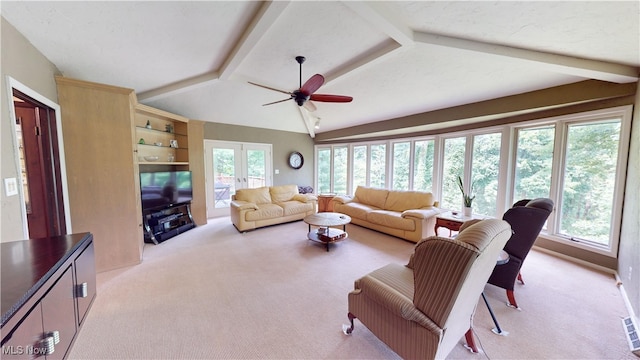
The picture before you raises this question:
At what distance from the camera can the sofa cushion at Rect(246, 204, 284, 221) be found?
424cm

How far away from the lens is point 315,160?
7266 millimetres

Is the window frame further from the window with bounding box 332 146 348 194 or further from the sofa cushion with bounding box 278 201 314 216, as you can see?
the window with bounding box 332 146 348 194

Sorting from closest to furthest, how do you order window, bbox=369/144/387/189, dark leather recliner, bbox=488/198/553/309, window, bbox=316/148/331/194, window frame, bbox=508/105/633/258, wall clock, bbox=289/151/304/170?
dark leather recliner, bbox=488/198/553/309, window frame, bbox=508/105/633/258, window, bbox=369/144/387/189, wall clock, bbox=289/151/304/170, window, bbox=316/148/331/194

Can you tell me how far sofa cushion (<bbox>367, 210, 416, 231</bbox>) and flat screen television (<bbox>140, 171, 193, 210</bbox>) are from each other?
12.1 feet

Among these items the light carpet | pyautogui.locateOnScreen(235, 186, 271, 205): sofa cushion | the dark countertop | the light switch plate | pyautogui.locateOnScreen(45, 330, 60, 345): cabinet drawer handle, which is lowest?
the light carpet

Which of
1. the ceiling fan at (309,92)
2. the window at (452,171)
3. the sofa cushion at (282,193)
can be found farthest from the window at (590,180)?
the sofa cushion at (282,193)

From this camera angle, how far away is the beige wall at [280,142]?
5363 millimetres

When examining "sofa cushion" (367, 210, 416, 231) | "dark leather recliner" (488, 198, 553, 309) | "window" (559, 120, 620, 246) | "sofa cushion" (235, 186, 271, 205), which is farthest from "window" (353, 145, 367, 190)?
"dark leather recliner" (488, 198, 553, 309)

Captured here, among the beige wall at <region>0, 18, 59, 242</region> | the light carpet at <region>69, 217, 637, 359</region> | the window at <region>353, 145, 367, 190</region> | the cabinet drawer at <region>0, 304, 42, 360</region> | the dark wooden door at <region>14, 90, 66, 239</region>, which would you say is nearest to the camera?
the cabinet drawer at <region>0, 304, 42, 360</region>

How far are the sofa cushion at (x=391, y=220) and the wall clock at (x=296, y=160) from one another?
10.4ft

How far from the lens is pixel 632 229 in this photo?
7.41ft

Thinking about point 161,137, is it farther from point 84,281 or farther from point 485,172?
point 485,172

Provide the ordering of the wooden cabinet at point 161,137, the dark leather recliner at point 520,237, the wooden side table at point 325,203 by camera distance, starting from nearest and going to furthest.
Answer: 1. the dark leather recliner at point 520,237
2. the wooden cabinet at point 161,137
3. the wooden side table at point 325,203

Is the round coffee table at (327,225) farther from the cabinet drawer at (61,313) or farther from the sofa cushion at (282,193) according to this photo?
the cabinet drawer at (61,313)
